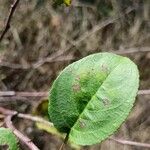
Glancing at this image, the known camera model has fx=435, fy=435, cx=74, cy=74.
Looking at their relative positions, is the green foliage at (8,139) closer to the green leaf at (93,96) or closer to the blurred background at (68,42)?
the green leaf at (93,96)

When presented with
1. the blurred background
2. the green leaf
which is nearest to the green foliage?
the green leaf

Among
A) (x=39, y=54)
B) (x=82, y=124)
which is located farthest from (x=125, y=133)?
(x=82, y=124)

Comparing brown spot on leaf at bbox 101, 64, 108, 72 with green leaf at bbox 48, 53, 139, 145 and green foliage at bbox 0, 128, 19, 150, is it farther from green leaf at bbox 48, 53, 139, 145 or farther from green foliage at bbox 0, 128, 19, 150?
green foliage at bbox 0, 128, 19, 150

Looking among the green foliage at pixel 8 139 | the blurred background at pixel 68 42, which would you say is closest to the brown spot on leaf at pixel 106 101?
the green foliage at pixel 8 139

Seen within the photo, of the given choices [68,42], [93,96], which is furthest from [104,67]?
[68,42]

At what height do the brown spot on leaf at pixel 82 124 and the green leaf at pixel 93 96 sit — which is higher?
the green leaf at pixel 93 96

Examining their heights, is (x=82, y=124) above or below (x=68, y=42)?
above

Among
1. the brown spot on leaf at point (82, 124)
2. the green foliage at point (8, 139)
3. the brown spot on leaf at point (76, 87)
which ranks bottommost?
the brown spot on leaf at point (82, 124)

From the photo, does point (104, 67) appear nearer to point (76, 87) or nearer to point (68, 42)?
point (76, 87)
